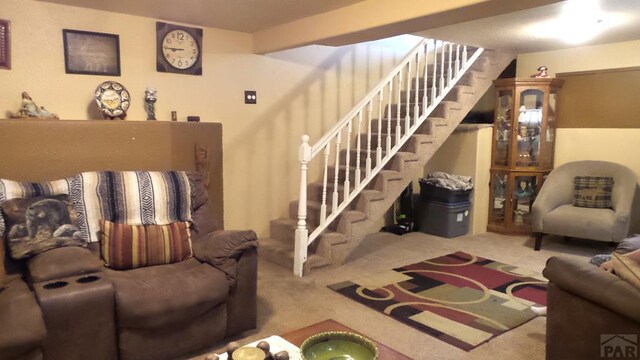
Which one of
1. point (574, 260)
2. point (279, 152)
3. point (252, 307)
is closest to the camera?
point (574, 260)

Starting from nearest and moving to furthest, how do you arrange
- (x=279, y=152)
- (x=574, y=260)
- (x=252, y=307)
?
1. (x=574, y=260)
2. (x=252, y=307)
3. (x=279, y=152)

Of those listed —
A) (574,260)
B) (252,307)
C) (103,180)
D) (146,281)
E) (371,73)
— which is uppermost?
(371,73)

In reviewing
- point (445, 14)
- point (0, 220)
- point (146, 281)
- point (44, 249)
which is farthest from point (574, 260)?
point (0, 220)

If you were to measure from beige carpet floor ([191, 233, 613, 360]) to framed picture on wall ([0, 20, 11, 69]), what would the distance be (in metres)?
2.32

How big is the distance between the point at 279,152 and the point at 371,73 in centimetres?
142

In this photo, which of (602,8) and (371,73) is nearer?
(602,8)

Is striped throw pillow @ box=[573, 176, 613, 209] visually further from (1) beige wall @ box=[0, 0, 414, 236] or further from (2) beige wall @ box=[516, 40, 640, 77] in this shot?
(1) beige wall @ box=[0, 0, 414, 236]

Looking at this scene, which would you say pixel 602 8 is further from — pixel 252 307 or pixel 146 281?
pixel 146 281

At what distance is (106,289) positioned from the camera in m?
2.07

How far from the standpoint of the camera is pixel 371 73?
4895mm

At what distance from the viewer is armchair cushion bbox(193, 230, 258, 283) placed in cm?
245

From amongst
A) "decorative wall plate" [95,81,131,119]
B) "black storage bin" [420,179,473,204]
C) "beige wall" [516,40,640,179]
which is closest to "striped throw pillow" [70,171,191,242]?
"decorative wall plate" [95,81,131,119]

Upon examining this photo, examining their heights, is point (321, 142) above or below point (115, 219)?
above

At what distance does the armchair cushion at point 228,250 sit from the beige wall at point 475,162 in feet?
10.6
